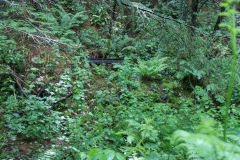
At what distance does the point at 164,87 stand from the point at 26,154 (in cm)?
458

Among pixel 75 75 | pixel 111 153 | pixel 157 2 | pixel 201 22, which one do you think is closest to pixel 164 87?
pixel 75 75

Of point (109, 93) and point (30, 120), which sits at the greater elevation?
point (30, 120)

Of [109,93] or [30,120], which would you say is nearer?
[30,120]

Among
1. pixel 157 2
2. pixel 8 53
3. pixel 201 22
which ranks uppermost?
pixel 157 2

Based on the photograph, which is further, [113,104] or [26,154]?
[113,104]

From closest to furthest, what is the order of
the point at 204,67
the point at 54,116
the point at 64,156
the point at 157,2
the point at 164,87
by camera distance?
1. the point at 64,156
2. the point at 54,116
3. the point at 204,67
4. the point at 164,87
5. the point at 157,2

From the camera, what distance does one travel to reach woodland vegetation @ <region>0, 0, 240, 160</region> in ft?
8.84

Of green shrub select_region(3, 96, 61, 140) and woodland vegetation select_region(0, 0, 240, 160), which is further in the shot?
green shrub select_region(3, 96, 61, 140)

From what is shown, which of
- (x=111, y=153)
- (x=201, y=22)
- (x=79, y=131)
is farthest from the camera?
(x=201, y=22)

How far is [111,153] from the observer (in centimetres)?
166

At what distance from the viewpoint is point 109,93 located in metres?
5.45

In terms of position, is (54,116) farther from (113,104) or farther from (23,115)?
(113,104)

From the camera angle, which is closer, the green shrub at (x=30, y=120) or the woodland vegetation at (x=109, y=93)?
the woodland vegetation at (x=109, y=93)

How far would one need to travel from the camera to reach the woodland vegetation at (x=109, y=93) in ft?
8.84
